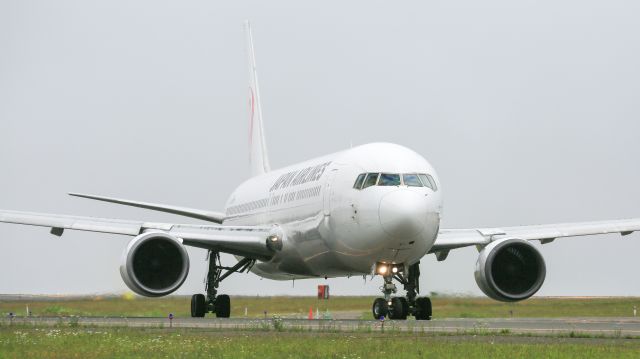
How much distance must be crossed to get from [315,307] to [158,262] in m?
12.2

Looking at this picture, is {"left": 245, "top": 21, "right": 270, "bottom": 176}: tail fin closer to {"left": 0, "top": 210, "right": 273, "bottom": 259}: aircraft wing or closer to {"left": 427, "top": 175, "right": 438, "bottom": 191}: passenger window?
{"left": 0, "top": 210, "right": 273, "bottom": 259}: aircraft wing

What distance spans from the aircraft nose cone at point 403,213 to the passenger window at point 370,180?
2.36 ft

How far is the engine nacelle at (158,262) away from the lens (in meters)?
24.4

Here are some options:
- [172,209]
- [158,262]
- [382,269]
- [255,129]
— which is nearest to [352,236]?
[382,269]

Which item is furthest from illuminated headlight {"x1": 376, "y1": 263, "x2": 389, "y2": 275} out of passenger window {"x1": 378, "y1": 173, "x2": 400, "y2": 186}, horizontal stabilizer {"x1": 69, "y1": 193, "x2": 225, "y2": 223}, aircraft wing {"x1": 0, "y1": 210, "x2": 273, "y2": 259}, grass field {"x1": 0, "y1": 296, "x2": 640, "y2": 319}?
horizontal stabilizer {"x1": 69, "y1": 193, "x2": 225, "y2": 223}

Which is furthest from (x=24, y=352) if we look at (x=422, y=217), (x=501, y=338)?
(x=422, y=217)

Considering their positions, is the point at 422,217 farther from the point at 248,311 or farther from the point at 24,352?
the point at 248,311

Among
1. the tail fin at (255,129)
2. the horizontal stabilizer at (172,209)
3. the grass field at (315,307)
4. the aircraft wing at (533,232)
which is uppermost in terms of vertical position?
the tail fin at (255,129)

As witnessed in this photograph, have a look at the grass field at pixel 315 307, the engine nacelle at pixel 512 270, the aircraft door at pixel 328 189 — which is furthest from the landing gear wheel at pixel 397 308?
the grass field at pixel 315 307

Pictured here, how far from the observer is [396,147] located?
2447cm

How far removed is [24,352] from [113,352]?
3.66ft

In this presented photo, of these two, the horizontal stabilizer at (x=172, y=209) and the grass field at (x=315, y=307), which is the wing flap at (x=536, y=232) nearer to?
the grass field at (x=315, y=307)

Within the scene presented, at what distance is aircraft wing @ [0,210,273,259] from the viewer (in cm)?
2681

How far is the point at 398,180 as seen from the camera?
2300 cm
